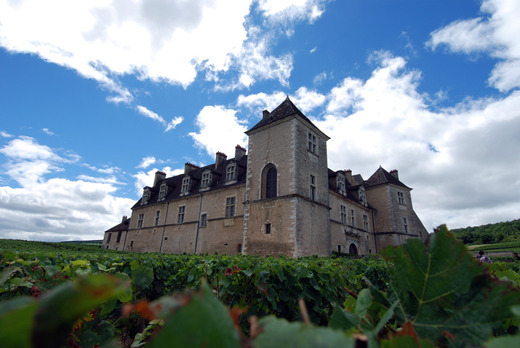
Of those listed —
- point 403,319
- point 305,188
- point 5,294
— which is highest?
point 305,188

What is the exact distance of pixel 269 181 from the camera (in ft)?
62.3

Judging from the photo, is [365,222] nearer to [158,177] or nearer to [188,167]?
[188,167]

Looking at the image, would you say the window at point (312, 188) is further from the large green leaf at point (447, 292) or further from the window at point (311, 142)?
the large green leaf at point (447, 292)

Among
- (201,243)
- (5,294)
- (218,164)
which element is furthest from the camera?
(218,164)

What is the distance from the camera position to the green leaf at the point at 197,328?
13.9 inches

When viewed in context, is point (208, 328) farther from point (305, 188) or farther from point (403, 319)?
point (305, 188)

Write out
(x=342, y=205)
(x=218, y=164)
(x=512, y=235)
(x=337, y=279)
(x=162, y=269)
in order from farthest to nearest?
(x=512, y=235)
(x=218, y=164)
(x=342, y=205)
(x=162, y=269)
(x=337, y=279)

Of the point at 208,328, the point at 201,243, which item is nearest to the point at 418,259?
the point at 208,328

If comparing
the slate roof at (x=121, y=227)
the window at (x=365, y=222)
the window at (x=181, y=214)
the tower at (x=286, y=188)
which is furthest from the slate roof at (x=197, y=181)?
the window at (x=365, y=222)

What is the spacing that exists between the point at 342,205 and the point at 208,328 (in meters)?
25.9

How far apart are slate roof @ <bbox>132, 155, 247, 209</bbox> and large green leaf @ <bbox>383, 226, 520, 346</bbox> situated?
861 inches

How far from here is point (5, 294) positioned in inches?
72.8

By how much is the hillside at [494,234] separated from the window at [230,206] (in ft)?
115

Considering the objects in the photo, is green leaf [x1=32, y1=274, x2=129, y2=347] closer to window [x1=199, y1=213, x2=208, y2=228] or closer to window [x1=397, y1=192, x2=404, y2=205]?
window [x1=199, y1=213, x2=208, y2=228]
